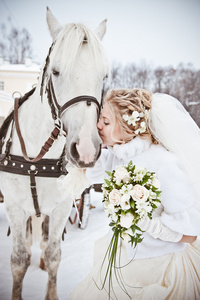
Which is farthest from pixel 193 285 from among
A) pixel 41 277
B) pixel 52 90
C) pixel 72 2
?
pixel 72 2

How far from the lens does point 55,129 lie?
155 cm

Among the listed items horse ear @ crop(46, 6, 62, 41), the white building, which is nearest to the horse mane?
horse ear @ crop(46, 6, 62, 41)

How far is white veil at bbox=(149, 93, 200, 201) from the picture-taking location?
4.38 ft

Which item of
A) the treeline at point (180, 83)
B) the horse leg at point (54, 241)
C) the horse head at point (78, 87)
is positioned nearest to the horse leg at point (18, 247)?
the horse leg at point (54, 241)

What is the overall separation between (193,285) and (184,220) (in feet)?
1.44

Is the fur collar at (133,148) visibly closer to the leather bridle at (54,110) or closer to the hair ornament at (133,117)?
the hair ornament at (133,117)

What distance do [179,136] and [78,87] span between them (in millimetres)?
725

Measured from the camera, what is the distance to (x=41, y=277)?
2.54 meters

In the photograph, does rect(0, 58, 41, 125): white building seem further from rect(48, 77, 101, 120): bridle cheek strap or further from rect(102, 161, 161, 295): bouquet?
rect(102, 161, 161, 295): bouquet

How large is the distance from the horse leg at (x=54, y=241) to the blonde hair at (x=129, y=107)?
984 mm

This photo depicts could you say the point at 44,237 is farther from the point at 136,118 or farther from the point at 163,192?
the point at 136,118

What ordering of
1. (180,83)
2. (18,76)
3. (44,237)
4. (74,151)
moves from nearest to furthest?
1. (74,151)
2. (44,237)
3. (180,83)
4. (18,76)

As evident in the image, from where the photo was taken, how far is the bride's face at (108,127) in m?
1.43

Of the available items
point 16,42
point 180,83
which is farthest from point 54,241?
point 180,83
